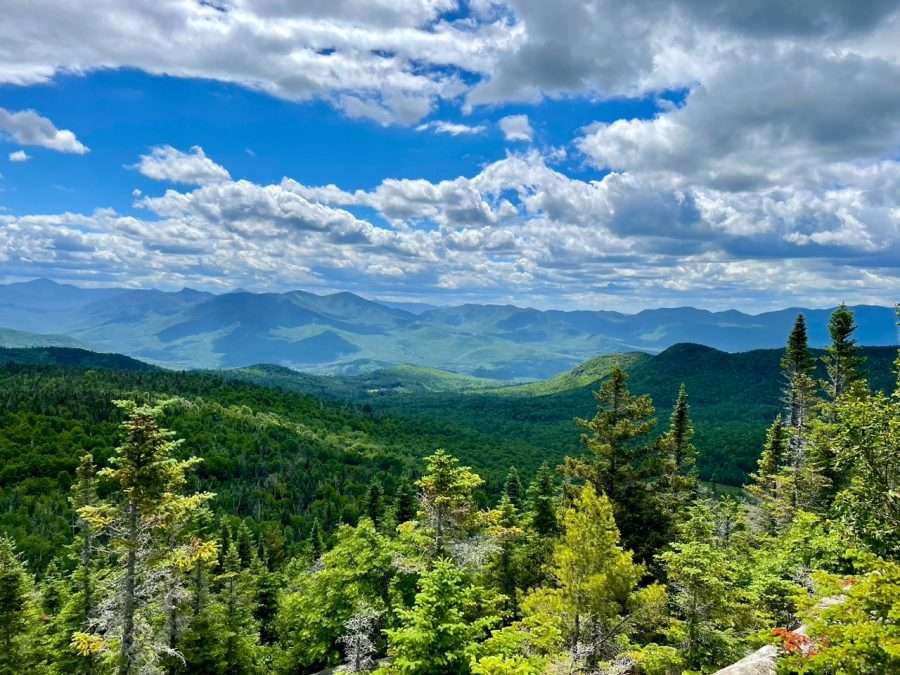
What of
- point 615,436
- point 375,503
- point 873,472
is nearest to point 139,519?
point 615,436

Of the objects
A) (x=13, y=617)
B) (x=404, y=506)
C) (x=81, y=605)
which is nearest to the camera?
→ (x=13, y=617)

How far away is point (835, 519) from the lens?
858 inches

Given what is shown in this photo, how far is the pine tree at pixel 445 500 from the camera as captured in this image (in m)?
A: 29.3

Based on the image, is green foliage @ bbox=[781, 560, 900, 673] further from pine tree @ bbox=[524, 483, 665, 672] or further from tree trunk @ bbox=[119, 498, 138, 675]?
tree trunk @ bbox=[119, 498, 138, 675]

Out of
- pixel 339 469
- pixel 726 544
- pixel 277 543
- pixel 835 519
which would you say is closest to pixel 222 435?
pixel 339 469

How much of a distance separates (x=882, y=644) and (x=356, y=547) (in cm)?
2897

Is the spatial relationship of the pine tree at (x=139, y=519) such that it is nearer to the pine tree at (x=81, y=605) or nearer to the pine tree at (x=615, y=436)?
the pine tree at (x=81, y=605)

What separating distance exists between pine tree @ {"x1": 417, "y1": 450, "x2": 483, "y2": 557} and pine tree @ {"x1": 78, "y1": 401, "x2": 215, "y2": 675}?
1155 centimetres

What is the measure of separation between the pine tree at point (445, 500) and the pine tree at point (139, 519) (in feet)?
37.9

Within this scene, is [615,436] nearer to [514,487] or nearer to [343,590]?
[343,590]

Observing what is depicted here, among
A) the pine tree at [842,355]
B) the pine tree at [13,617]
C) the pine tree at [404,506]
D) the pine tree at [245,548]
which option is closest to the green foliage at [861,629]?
the pine tree at [13,617]

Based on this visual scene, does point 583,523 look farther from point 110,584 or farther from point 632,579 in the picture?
point 110,584

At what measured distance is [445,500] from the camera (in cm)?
2869

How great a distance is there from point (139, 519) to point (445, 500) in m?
14.2
